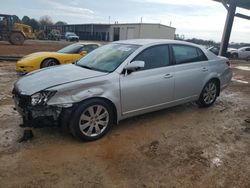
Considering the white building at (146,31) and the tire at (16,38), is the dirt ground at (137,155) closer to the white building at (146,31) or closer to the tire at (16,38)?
the tire at (16,38)

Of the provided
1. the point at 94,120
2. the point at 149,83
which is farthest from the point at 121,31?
the point at 94,120

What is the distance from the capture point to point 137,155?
3.46 metres

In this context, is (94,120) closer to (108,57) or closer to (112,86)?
(112,86)

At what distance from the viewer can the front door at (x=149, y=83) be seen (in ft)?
13.3

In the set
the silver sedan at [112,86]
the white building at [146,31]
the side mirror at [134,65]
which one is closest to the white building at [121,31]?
the white building at [146,31]

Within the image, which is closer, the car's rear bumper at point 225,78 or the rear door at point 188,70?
the rear door at point 188,70

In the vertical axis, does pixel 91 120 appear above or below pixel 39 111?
below

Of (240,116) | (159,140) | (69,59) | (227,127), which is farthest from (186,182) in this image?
(69,59)

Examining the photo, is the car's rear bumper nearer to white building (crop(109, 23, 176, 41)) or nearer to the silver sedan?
the silver sedan

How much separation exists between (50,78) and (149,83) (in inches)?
65.5

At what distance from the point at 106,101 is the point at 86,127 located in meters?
0.51

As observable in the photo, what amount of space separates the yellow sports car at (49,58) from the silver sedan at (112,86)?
156 inches

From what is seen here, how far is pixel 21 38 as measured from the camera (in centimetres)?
2409

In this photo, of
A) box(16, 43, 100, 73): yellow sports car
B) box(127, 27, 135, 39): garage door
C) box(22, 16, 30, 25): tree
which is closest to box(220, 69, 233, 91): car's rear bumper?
box(16, 43, 100, 73): yellow sports car
